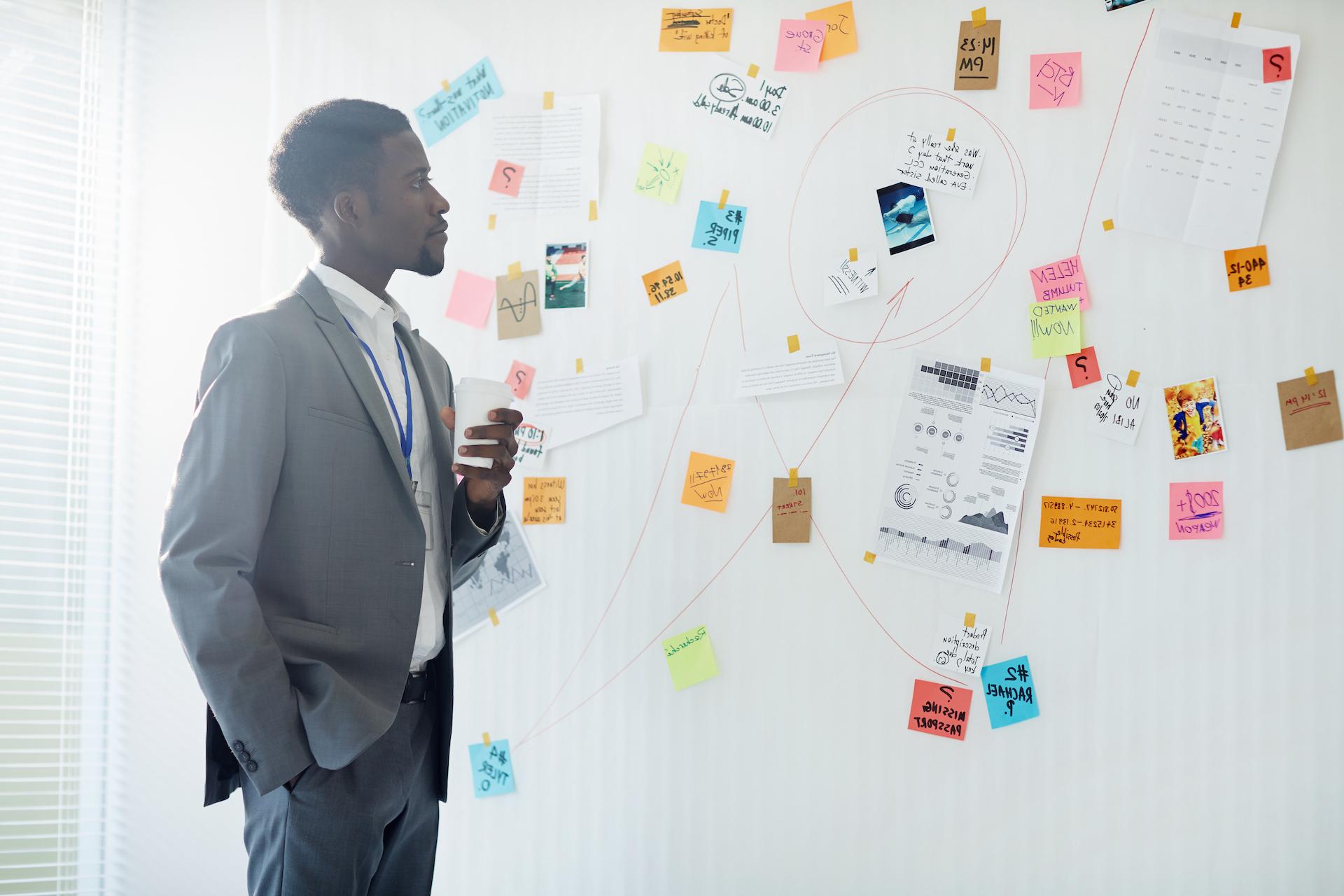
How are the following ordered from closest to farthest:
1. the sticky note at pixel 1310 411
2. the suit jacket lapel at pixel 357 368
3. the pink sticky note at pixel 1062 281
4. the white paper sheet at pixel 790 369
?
the suit jacket lapel at pixel 357 368
the sticky note at pixel 1310 411
the pink sticky note at pixel 1062 281
the white paper sheet at pixel 790 369

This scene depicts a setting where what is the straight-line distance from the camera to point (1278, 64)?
1738 mm

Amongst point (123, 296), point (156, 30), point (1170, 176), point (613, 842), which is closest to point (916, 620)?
point (613, 842)

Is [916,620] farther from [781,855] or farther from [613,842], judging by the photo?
[613,842]

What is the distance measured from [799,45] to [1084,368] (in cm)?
85

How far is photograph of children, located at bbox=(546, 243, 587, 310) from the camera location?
204 centimetres

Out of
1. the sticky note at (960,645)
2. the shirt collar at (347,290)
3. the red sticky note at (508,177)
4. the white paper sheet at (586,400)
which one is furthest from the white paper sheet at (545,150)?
the sticky note at (960,645)

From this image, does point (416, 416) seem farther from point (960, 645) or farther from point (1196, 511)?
point (1196, 511)

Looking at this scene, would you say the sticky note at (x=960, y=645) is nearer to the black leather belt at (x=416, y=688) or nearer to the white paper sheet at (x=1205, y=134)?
the white paper sheet at (x=1205, y=134)

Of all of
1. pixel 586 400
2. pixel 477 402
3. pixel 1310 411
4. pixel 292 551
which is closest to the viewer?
pixel 292 551

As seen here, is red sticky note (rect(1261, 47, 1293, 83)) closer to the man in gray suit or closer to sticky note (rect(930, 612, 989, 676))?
sticky note (rect(930, 612, 989, 676))

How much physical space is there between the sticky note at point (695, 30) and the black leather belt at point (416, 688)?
1.37 meters

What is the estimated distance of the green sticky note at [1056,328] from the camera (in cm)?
179

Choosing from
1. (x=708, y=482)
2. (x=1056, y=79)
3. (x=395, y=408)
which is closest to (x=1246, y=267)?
(x=1056, y=79)

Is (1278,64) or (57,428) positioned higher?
(1278,64)
